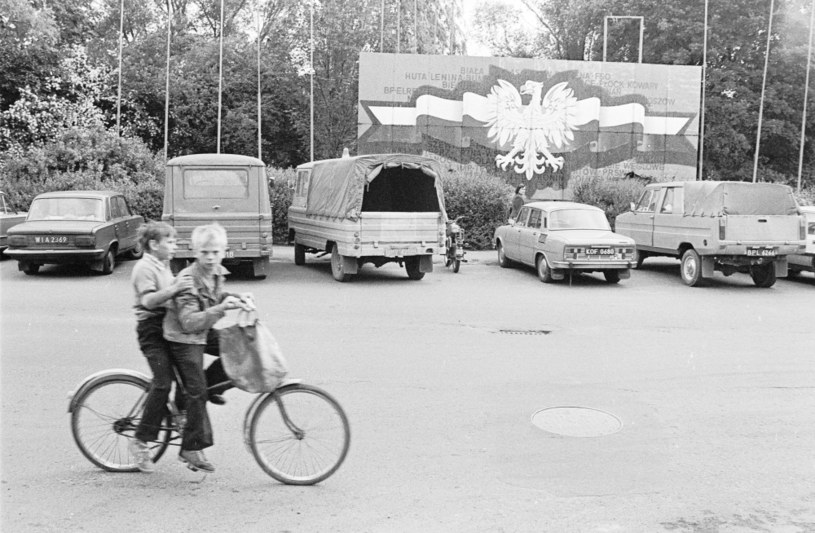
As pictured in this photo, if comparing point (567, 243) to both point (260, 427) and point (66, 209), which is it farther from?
point (260, 427)

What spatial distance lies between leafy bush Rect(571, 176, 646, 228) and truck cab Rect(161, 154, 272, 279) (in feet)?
40.6

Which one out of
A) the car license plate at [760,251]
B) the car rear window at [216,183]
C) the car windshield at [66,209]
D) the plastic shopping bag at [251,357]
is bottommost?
the plastic shopping bag at [251,357]

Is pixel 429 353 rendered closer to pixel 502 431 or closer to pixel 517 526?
pixel 502 431

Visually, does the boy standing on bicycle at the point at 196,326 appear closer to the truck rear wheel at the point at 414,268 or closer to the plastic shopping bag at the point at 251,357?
the plastic shopping bag at the point at 251,357

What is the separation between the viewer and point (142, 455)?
4.98m

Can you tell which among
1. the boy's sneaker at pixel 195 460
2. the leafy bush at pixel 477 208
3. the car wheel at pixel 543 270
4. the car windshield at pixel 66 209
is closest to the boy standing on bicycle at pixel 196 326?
the boy's sneaker at pixel 195 460

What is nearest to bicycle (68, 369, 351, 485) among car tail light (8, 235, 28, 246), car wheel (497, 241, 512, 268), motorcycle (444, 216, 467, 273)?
→ car tail light (8, 235, 28, 246)

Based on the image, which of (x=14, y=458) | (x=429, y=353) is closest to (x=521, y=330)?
(x=429, y=353)

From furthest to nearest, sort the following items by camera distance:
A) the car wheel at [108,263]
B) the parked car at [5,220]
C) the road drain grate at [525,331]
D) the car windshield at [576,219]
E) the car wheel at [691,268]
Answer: the parked car at [5,220]
the car windshield at [576,219]
the car wheel at [108,263]
the car wheel at [691,268]
the road drain grate at [525,331]

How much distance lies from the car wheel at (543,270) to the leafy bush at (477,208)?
6.46m

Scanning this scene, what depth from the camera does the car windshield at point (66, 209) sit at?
16.0 metres

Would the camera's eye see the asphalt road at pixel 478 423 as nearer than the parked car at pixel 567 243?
Yes

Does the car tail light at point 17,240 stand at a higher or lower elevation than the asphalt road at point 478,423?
higher

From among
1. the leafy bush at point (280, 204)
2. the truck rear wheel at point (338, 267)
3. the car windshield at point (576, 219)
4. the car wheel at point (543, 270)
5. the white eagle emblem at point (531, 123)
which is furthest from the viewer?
the white eagle emblem at point (531, 123)
